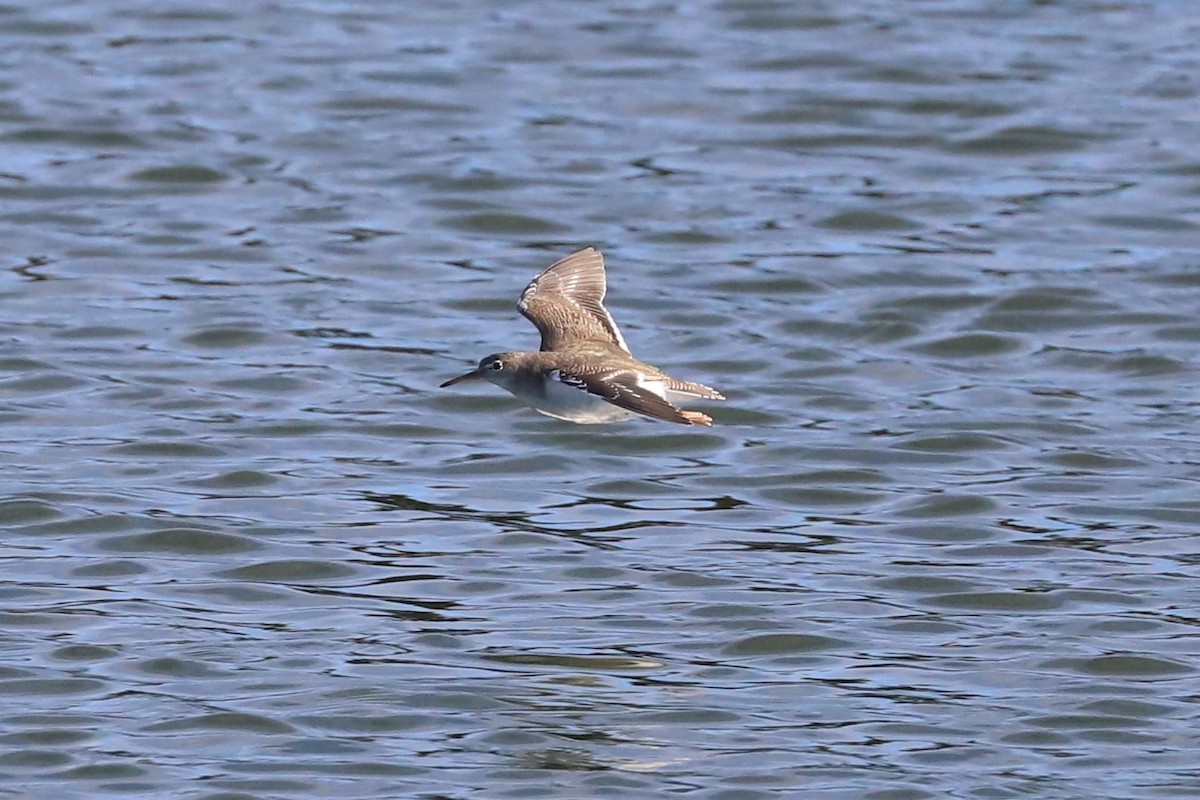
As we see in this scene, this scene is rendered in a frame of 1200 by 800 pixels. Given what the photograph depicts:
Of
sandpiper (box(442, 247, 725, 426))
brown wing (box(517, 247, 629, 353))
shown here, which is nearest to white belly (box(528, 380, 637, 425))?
sandpiper (box(442, 247, 725, 426))

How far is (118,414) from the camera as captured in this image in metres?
13.7

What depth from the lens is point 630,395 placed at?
10.4m

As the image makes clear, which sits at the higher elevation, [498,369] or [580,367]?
[580,367]

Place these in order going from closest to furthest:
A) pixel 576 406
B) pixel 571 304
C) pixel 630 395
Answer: pixel 630 395 → pixel 576 406 → pixel 571 304

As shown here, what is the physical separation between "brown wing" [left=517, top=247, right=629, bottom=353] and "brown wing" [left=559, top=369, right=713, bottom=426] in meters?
1.11

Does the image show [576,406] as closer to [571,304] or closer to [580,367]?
[580,367]

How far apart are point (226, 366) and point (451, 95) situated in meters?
5.71

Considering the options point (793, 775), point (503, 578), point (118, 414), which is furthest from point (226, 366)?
point (793, 775)

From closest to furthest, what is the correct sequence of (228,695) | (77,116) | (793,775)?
(793,775) < (228,695) < (77,116)

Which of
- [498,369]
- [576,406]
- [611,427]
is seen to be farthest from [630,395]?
[611,427]

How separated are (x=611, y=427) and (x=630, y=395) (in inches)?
147

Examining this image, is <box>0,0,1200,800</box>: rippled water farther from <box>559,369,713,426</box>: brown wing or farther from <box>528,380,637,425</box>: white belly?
<box>559,369,713,426</box>: brown wing

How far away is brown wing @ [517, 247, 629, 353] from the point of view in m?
12.3

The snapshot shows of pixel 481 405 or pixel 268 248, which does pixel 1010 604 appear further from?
pixel 268 248
